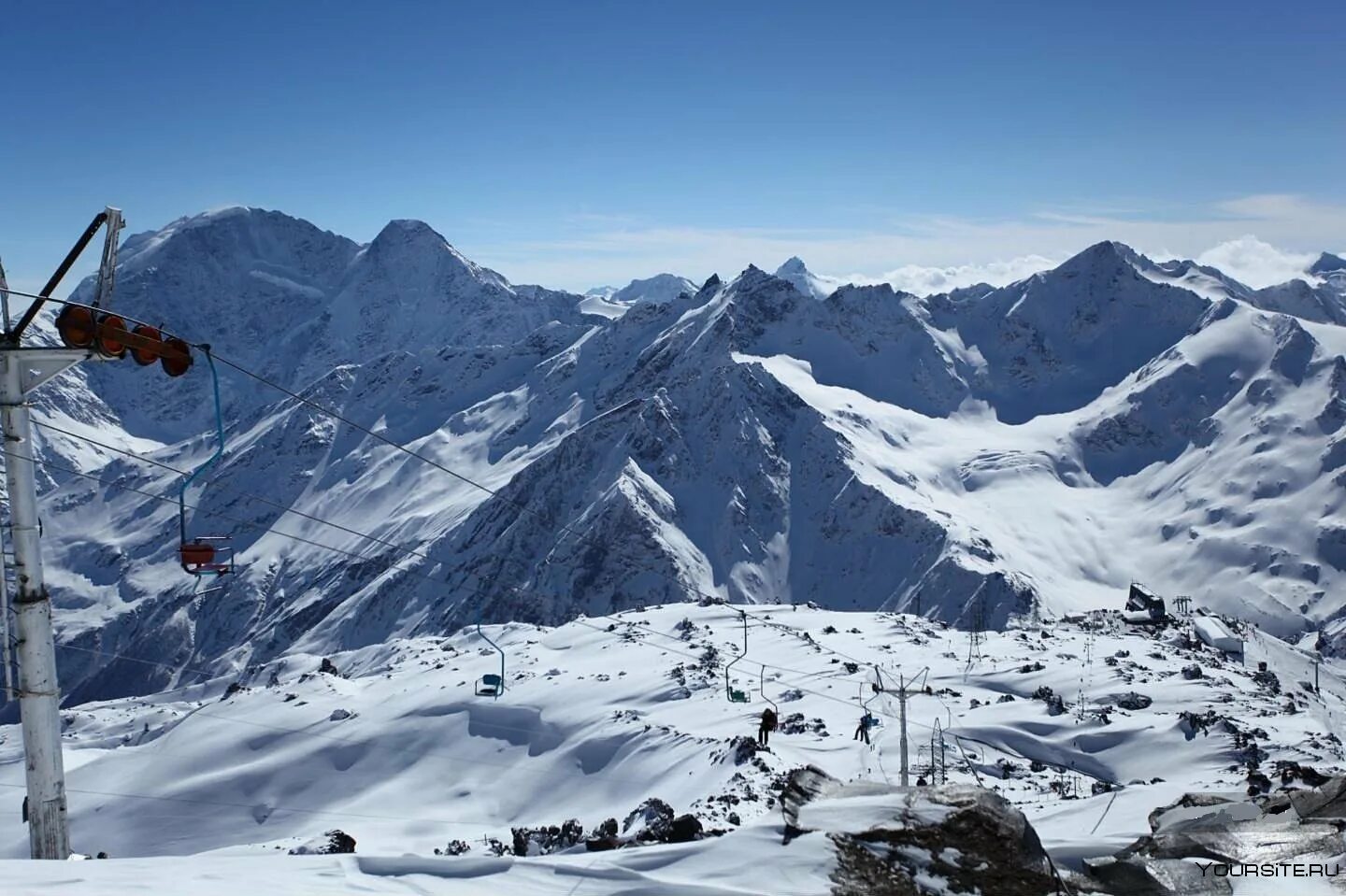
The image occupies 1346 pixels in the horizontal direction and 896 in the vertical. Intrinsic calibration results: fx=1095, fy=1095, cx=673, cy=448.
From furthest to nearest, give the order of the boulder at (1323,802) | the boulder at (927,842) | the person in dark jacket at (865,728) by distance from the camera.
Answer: the person in dark jacket at (865,728) < the boulder at (1323,802) < the boulder at (927,842)

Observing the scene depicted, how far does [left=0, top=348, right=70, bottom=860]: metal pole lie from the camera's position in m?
15.6

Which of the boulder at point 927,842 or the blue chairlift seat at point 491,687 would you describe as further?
the blue chairlift seat at point 491,687

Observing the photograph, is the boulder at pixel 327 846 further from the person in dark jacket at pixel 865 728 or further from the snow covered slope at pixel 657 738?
the person in dark jacket at pixel 865 728

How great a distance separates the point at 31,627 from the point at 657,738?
144 ft

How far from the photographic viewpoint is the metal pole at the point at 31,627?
15.6 m

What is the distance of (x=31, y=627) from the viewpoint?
51.7 ft

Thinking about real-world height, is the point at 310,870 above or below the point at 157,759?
above

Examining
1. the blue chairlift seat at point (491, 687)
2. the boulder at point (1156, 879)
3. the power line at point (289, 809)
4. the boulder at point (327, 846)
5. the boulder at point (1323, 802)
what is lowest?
the power line at point (289, 809)

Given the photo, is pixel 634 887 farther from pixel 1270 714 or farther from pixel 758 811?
pixel 1270 714

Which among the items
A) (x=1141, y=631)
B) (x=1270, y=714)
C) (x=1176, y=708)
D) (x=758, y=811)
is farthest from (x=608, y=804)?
(x=1141, y=631)

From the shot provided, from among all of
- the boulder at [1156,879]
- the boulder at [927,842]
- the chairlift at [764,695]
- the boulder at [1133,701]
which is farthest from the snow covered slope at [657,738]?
the boulder at [927,842]

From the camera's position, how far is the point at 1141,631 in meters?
106

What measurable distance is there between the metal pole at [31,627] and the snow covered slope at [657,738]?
16.8 m

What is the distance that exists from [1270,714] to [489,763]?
1726 inches
